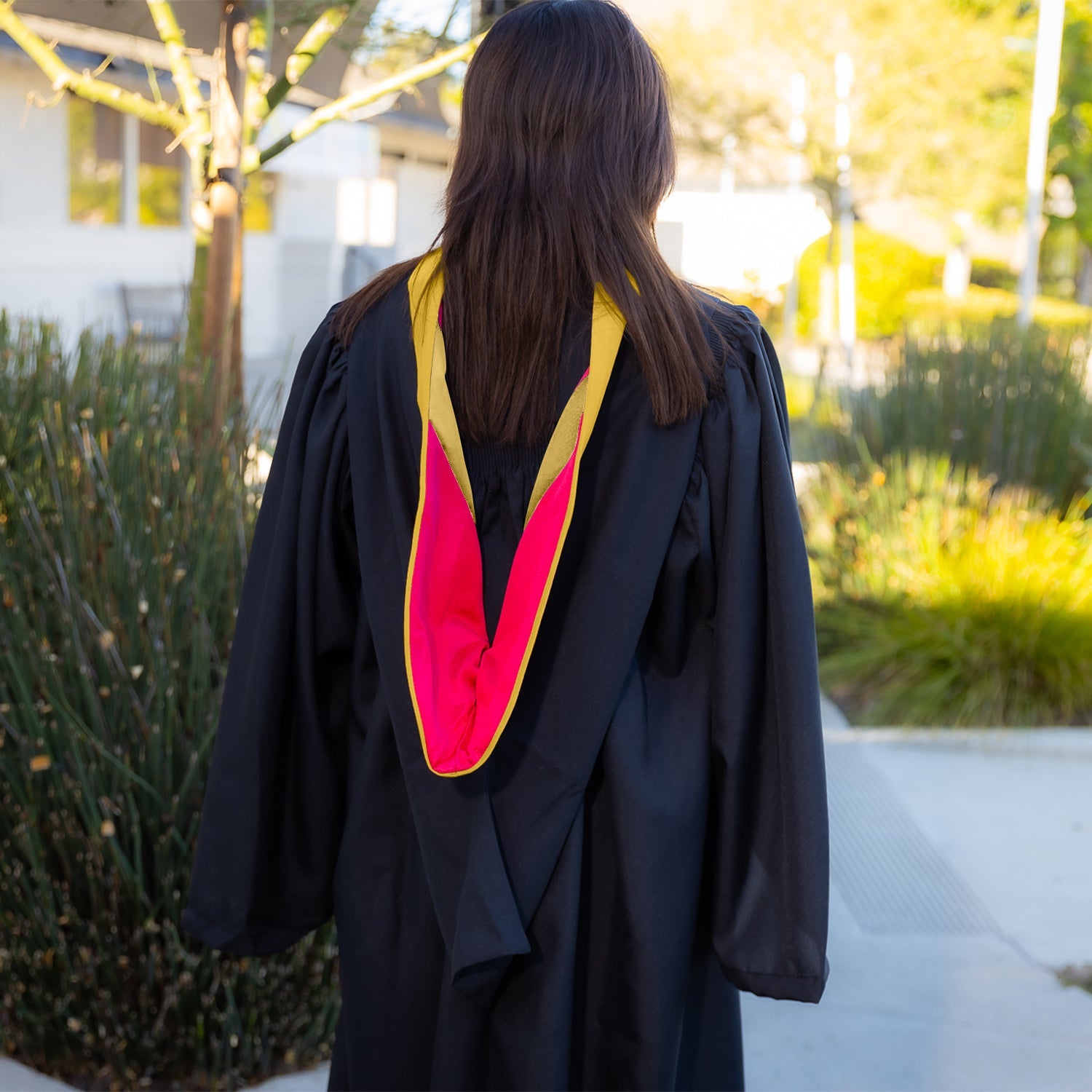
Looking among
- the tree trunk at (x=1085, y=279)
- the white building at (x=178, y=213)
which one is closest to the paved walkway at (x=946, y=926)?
the white building at (x=178, y=213)

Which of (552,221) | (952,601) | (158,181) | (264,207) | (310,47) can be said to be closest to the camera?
(552,221)

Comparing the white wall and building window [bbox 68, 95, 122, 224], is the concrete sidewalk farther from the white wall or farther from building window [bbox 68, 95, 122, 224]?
building window [bbox 68, 95, 122, 224]

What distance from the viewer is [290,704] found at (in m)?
1.66

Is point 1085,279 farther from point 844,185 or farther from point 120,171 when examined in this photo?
point 120,171

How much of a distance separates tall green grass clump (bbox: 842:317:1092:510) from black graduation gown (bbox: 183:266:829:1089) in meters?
3.88

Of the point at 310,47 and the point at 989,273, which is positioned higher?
the point at 989,273

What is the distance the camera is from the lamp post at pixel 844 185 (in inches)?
643

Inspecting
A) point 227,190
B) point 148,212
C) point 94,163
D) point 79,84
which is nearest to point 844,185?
point 148,212

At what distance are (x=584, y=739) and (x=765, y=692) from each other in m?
0.24

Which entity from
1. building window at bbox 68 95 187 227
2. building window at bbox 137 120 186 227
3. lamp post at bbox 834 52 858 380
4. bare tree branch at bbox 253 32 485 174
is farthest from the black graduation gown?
lamp post at bbox 834 52 858 380

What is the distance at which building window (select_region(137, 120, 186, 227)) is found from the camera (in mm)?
11500

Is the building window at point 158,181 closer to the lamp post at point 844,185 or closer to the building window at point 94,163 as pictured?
the building window at point 94,163

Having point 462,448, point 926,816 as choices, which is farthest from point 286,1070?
point 926,816

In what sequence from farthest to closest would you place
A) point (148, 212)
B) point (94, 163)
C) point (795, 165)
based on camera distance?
point (795, 165) → point (148, 212) → point (94, 163)
